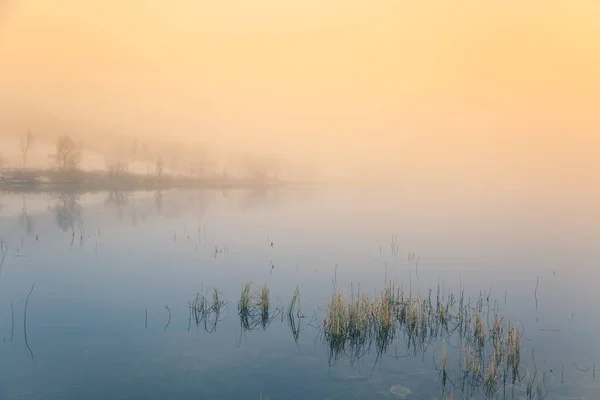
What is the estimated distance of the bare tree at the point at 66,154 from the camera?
104 m

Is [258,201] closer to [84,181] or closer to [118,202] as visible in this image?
[118,202]

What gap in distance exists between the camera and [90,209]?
57844mm

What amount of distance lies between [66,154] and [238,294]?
10649 cm

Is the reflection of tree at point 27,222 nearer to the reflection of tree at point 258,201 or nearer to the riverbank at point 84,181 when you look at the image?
the reflection of tree at point 258,201

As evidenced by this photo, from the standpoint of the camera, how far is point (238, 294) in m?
17.7

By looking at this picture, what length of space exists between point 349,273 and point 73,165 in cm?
10922

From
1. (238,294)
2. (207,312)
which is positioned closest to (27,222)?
(238,294)

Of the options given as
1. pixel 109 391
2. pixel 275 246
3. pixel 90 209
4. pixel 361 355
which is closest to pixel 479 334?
pixel 361 355

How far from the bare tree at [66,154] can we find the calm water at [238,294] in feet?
230

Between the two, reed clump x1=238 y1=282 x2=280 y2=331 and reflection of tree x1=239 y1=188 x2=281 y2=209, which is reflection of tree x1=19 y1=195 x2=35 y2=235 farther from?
reflection of tree x1=239 y1=188 x2=281 y2=209

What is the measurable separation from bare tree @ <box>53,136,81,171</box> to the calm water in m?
70.2

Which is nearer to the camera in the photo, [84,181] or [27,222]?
[27,222]

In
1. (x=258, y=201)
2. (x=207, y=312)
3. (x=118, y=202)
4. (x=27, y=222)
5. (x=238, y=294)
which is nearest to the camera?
(x=207, y=312)

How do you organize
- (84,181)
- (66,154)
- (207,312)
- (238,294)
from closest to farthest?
(207,312)
(238,294)
(66,154)
(84,181)
